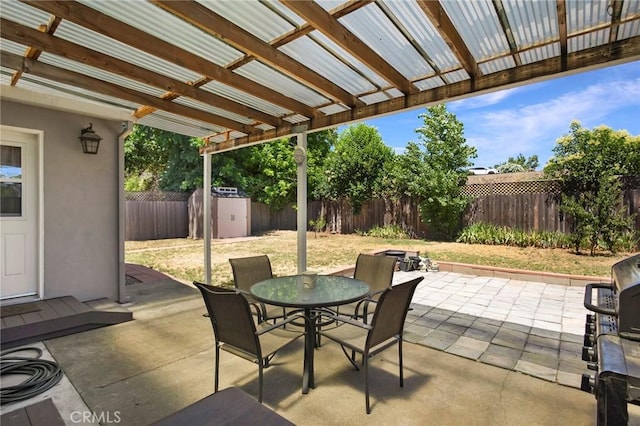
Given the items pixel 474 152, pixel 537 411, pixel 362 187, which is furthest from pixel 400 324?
pixel 362 187

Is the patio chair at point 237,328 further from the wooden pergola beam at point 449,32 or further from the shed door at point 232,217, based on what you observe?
the shed door at point 232,217

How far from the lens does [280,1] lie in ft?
6.21

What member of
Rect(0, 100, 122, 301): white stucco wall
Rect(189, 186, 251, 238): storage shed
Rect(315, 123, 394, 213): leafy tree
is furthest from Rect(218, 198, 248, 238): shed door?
Rect(0, 100, 122, 301): white stucco wall

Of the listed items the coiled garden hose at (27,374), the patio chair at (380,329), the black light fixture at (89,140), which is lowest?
the coiled garden hose at (27,374)

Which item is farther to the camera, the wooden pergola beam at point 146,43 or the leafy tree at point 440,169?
the leafy tree at point 440,169

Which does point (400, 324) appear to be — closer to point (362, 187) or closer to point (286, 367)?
point (286, 367)

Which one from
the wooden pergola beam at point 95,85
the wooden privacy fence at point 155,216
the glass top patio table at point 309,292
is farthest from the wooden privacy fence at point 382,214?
the wooden pergola beam at point 95,85

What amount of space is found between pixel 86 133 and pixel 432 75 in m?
4.10

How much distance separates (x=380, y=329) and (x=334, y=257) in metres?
5.99

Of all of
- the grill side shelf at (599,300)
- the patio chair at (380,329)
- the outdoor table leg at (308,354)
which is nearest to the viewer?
the grill side shelf at (599,300)

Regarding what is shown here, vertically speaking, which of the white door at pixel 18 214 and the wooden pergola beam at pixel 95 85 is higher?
the wooden pergola beam at pixel 95 85

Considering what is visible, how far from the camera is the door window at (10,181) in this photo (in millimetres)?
3637

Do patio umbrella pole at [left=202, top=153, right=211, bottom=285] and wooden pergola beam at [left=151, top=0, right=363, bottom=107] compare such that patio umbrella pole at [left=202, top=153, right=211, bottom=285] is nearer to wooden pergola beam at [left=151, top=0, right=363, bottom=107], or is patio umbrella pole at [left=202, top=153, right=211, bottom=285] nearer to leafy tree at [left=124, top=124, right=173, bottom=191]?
wooden pergola beam at [left=151, top=0, right=363, bottom=107]

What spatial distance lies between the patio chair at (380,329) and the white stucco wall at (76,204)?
345 centimetres
